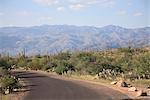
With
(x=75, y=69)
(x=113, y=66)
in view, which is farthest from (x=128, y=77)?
(x=75, y=69)

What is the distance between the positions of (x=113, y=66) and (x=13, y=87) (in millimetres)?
23057

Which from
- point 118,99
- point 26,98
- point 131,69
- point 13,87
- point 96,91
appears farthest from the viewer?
point 131,69

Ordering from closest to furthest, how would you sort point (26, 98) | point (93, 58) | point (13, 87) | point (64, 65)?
point (26, 98), point (13, 87), point (64, 65), point (93, 58)

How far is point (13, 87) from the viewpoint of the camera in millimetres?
31328

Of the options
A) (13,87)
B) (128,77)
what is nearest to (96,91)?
(13,87)

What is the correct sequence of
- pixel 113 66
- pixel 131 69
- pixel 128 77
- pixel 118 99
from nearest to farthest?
pixel 118 99
pixel 128 77
pixel 131 69
pixel 113 66

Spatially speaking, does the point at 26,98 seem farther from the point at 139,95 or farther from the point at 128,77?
the point at 128,77

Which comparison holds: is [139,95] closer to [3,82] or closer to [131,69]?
[3,82]

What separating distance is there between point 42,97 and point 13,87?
5980 mm

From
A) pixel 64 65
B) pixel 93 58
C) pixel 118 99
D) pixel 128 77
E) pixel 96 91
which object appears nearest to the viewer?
pixel 118 99

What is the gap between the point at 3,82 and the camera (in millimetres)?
30609

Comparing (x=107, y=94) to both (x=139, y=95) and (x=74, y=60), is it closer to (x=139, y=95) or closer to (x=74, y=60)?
(x=139, y=95)

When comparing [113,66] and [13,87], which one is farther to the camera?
[113,66]

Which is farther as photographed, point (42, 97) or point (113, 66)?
point (113, 66)
